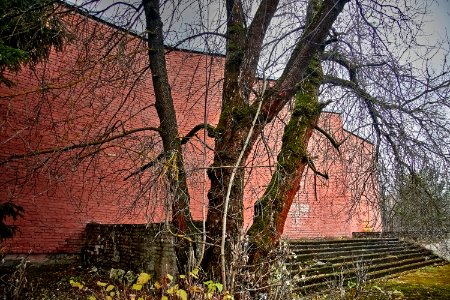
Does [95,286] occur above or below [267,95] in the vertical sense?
below

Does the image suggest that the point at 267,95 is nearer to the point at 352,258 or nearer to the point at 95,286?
the point at 95,286

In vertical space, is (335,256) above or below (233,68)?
below

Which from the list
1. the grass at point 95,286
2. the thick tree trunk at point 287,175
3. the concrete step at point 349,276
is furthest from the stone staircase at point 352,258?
the thick tree trunk at point 287,175

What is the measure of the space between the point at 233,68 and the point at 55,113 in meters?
6.00

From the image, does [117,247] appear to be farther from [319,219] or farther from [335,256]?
[319,219]

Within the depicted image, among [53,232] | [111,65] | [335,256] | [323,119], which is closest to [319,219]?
[335,256]

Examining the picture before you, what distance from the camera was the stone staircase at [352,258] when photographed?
334 inches

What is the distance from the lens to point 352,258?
1091cm

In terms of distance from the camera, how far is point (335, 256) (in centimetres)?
1131

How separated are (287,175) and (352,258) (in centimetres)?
706

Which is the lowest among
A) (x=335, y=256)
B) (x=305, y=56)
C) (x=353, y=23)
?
(x=335, y=256)

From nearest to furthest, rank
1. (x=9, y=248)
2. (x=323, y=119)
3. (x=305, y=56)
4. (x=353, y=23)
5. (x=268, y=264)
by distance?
(x=268, y=264), (x=305, y=56), (x=353, y=23), (x=323, y=119), (x=9, y=248)

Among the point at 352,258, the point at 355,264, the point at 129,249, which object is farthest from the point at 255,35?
the point at 352,258

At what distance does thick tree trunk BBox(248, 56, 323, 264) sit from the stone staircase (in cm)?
282
